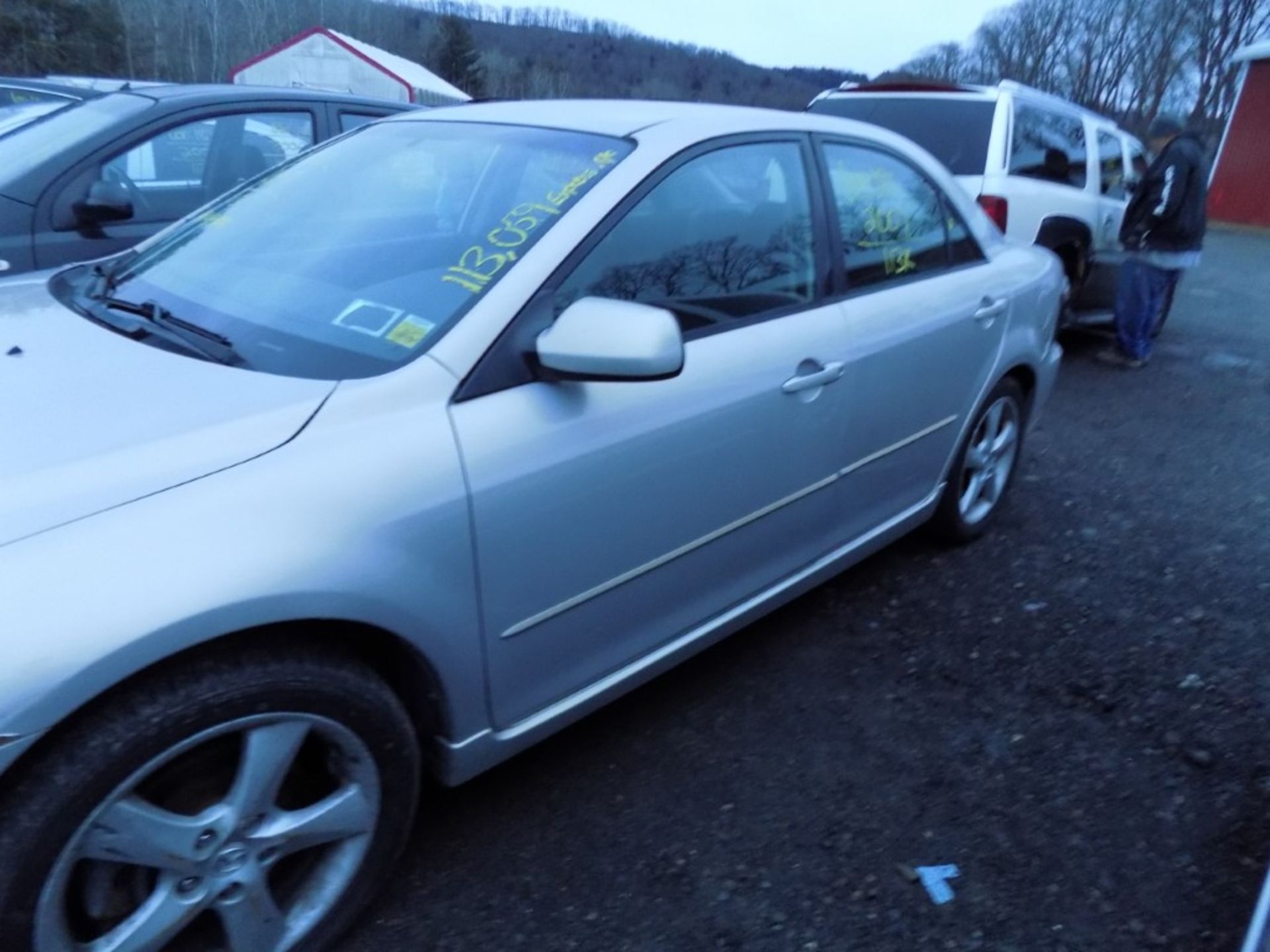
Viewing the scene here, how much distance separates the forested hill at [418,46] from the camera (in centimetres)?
3203

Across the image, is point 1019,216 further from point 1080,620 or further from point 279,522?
point 279,522

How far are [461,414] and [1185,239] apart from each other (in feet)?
21.8

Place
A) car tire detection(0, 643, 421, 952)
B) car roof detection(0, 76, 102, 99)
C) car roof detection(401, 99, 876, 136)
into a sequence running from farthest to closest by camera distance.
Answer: car roof detection(0, 76, 102, 99) < car roof detection(401, 99, 876, 136) < car tire detection(0, 643, 421, 952)

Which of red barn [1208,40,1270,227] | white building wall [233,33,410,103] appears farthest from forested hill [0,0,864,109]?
red barn [1208,40,1270,227]

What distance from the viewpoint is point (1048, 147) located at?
22.6 ft

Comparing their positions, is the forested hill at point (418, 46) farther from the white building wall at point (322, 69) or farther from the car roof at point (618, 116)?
the car roof at point (618, 116)

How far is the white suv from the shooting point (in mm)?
6316

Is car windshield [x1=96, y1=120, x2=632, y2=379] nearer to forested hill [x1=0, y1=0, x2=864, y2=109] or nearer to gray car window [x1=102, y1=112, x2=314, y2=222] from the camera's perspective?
gray car window [x1=102, y1=112, x2=314, y2=222]

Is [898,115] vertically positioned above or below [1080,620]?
above

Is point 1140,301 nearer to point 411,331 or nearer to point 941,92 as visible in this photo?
point 941,92

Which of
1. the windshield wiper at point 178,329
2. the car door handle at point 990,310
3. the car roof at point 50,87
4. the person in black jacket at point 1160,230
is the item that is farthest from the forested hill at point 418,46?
the windshield wiper at point 178,329

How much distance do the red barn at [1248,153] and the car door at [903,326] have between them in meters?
22.7

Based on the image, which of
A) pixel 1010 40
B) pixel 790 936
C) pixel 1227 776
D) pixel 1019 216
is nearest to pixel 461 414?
pixel 790 936

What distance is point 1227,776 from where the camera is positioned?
8.82ft
